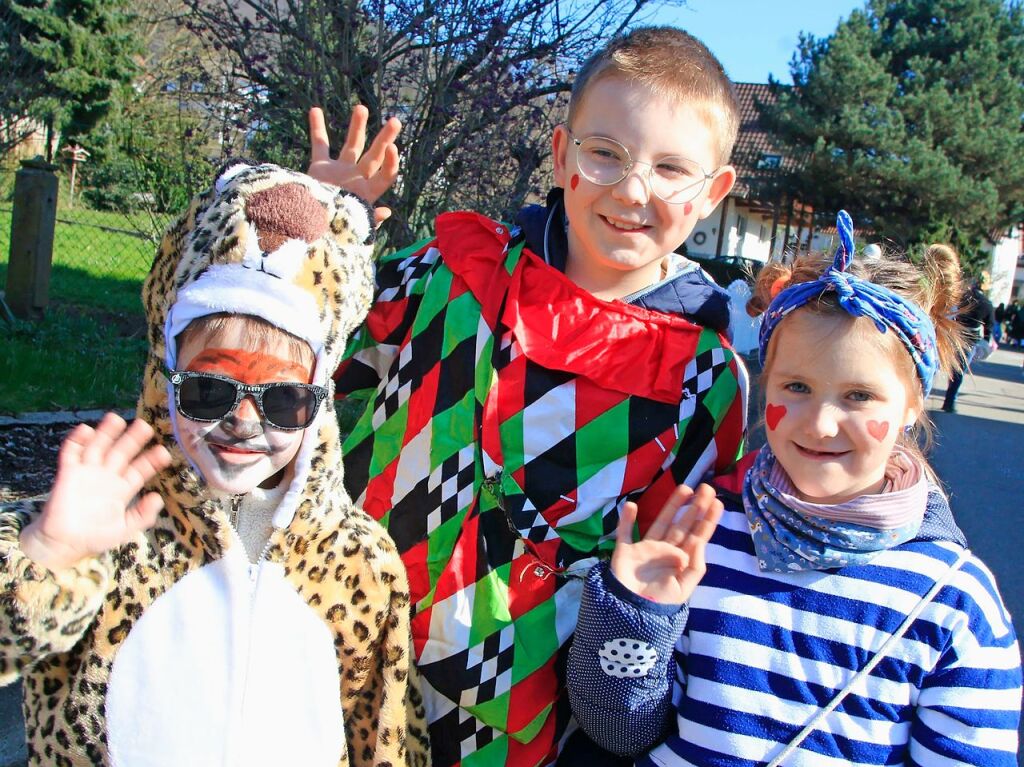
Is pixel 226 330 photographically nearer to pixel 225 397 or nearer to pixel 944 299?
pixel 225 397

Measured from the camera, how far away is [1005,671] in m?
1.58

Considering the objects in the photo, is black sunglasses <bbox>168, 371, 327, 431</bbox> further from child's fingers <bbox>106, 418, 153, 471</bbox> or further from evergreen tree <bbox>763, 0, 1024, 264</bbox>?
evergreen tree <bbox>763, 0, 1024, 264</bbox>

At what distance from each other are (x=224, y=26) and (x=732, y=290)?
3.83 meters

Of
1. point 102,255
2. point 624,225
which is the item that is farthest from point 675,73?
point 102,255

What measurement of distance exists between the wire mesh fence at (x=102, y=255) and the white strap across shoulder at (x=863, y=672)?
6.02m

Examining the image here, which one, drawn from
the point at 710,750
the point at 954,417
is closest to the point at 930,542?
the point at 710,750

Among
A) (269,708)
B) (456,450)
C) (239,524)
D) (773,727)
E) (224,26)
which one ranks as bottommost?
(269,708)

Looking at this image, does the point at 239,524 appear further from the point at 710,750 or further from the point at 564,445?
the point at 710,750

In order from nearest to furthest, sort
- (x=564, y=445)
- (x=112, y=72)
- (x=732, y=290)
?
(x=564, y=445) < (x=732, y=290) < (x=112, y=72)

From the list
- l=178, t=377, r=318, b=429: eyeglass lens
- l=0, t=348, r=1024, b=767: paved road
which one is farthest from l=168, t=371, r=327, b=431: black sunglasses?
l=0, t=348, r=1024, b=767: paved road

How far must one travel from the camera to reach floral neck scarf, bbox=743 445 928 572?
65.1 inches

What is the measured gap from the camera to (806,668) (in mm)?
1633

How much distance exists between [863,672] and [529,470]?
71 centimetres

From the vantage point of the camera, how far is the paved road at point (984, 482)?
2846 millimetres
